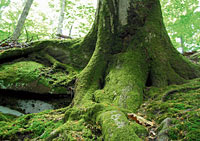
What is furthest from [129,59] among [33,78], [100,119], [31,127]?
[33,78]

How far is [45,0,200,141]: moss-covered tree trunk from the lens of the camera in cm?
331

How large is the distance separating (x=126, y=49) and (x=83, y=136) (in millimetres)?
2860

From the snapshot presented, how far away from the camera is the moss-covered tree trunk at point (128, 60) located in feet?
10.8

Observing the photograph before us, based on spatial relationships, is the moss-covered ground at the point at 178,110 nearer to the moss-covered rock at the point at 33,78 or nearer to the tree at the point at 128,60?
the tree at the point at 128,60

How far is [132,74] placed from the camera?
350 cm

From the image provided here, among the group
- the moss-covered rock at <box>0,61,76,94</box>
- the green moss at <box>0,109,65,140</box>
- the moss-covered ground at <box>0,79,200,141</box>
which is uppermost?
the moss-covered rock at <box>0,61,76,94</box>

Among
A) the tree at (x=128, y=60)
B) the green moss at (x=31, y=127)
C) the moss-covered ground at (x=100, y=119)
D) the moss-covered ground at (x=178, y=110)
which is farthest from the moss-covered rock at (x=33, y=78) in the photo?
the moss-covered ground at (x=178, y=110)

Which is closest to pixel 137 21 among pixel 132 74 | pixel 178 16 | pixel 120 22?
pixel 120 22

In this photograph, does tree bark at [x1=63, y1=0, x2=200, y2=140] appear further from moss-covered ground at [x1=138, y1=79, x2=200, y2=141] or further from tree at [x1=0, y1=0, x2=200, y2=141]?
moss-covered ground at [x1=138, y1=79, x2=200, y2=141]

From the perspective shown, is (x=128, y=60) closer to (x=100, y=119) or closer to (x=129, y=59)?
(x=129, y=59)

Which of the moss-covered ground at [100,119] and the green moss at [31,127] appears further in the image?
the green moss at [31,127]

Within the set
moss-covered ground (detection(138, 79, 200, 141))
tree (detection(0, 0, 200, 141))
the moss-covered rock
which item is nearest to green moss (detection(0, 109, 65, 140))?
tree (detection(0, 0, 200, 141))

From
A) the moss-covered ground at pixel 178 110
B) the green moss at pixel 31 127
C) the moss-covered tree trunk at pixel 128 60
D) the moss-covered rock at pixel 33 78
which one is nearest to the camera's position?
the moss-covered ground at pixel 178 110

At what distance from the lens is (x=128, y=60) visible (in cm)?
384
